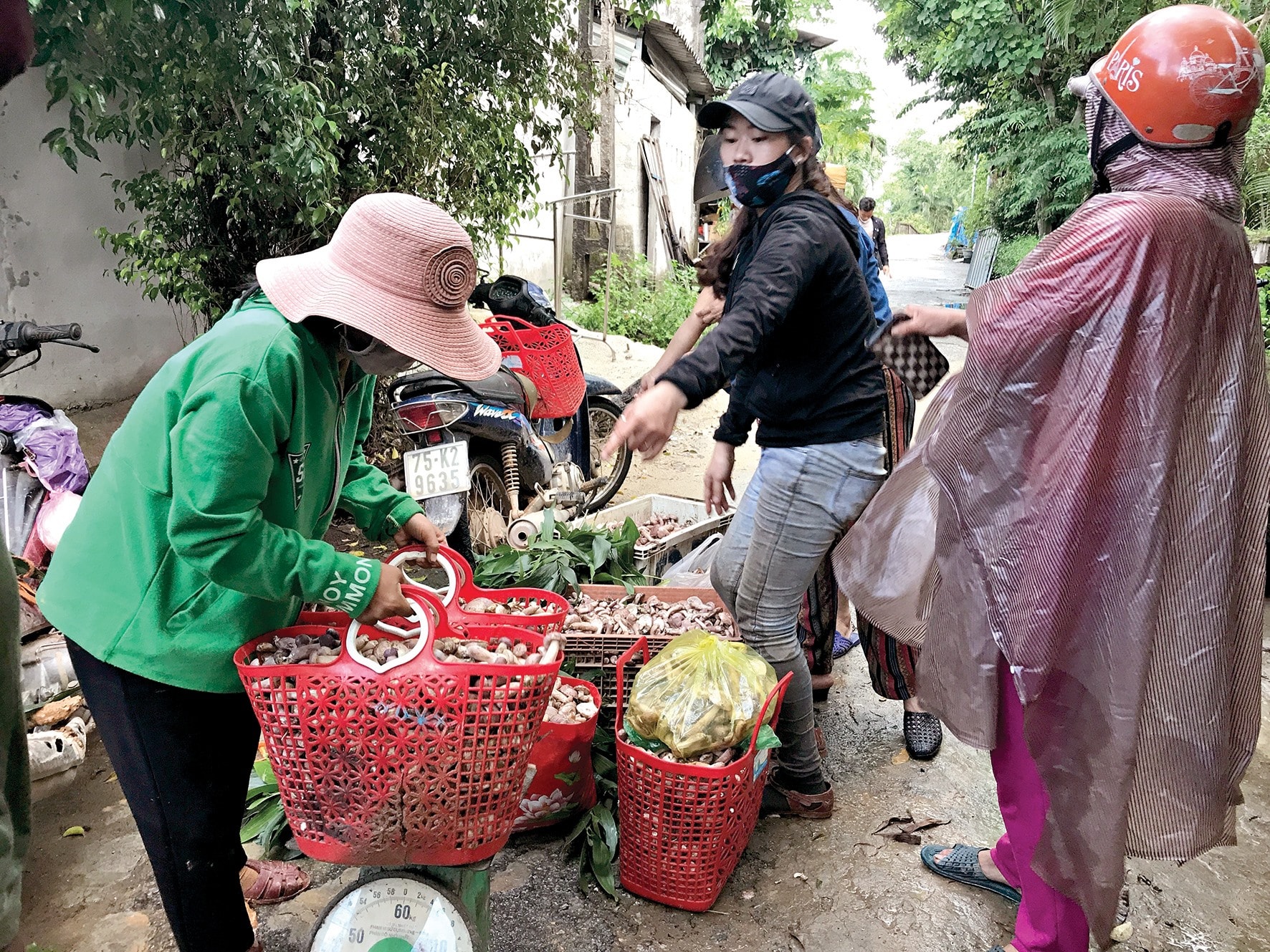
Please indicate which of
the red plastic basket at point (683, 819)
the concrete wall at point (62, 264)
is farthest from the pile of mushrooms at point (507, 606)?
the concrete wall at point (62, 264)

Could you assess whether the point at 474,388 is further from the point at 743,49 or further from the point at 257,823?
the point at 743,49

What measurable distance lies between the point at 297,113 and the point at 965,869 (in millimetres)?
3999

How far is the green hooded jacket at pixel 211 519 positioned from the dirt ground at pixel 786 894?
1072 mm

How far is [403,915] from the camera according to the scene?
1.80m

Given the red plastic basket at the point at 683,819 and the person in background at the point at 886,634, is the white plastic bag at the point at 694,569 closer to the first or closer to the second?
the person in background at the point at 886,634

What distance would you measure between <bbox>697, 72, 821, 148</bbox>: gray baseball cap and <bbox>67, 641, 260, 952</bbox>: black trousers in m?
1.87

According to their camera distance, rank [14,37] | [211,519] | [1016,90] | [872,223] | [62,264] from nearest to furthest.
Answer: [14,37], [211,519], [62,264], [872,223], [1016,90]

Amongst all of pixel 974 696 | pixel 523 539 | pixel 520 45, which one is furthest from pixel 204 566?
pixel 520 45

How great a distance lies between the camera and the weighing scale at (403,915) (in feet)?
5.86

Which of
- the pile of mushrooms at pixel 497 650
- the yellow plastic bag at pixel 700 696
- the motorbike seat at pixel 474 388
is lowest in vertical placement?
the yellow plastic bag at pixel 700 696

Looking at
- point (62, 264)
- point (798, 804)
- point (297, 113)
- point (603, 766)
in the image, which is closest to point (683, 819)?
point (603, 766)

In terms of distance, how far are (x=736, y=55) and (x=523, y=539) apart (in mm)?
20079

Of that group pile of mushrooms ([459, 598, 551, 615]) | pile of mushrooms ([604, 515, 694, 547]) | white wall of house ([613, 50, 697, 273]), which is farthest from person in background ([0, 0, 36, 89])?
white wall of house ([613, 50, 697, 273])

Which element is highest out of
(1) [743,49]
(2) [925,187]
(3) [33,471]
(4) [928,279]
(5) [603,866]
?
(1) [743,49]
